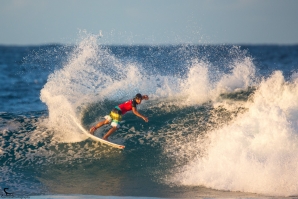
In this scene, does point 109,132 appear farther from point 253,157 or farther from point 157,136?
point 253,157

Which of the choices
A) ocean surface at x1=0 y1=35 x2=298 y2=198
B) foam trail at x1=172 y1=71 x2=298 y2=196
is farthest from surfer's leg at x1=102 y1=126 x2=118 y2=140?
foam trail at x1=172 y1=71 x2=298 y2=196

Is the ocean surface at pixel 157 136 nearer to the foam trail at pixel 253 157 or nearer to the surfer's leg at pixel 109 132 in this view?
the foam trail at pixel 253 157

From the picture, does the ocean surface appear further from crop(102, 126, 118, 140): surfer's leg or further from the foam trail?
crop(102, 126, 118, 140): surfer's leg

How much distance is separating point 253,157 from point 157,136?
3.17 metres

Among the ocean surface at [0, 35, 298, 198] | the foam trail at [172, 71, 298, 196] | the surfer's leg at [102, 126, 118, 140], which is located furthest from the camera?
the surfer's leg at [102, 126, 118, 140]

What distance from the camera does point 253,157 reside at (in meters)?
9.89

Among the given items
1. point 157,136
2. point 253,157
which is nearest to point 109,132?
point 157,136

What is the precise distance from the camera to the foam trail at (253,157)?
30.7ft

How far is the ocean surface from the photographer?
9.55m

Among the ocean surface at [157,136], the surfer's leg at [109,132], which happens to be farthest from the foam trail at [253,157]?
the surfer's leg at [109,132]

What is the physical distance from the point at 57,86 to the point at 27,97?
27.0 feet

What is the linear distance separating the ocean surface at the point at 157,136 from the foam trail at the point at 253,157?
0.07ft

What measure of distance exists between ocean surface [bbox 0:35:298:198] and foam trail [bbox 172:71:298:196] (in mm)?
20

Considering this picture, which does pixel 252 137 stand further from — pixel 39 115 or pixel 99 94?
pixel 39 115
